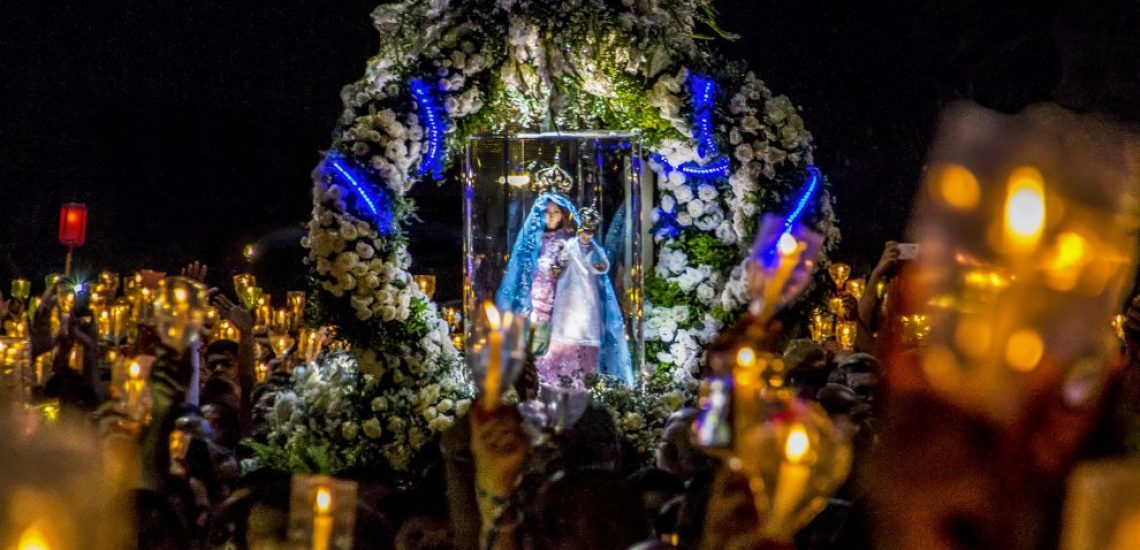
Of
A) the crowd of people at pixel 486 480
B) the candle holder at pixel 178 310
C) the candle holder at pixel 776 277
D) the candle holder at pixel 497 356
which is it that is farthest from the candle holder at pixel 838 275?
the candle holder at pixel 497 356

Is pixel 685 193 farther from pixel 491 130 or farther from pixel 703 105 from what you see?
pixel 491 130

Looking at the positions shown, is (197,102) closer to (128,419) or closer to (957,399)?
(128,419)

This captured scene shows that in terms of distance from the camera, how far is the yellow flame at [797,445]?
2.56 metres

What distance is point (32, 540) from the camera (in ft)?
7.84

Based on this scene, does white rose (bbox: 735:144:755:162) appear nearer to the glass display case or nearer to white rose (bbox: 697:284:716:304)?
the glass display case

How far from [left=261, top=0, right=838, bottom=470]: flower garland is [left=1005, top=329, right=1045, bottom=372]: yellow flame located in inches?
257

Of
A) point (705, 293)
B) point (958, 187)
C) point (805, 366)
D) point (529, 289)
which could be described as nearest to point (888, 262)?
point (805, 366)

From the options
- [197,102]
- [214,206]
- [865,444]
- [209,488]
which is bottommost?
[209,488]

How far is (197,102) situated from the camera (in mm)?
16953

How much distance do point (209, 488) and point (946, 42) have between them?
3.66 metres

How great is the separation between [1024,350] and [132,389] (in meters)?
2.69

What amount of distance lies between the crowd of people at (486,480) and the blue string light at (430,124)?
7.44 feet

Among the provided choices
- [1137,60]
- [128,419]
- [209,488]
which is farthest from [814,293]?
[128,419]

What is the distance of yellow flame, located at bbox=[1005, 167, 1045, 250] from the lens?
2.18 m
